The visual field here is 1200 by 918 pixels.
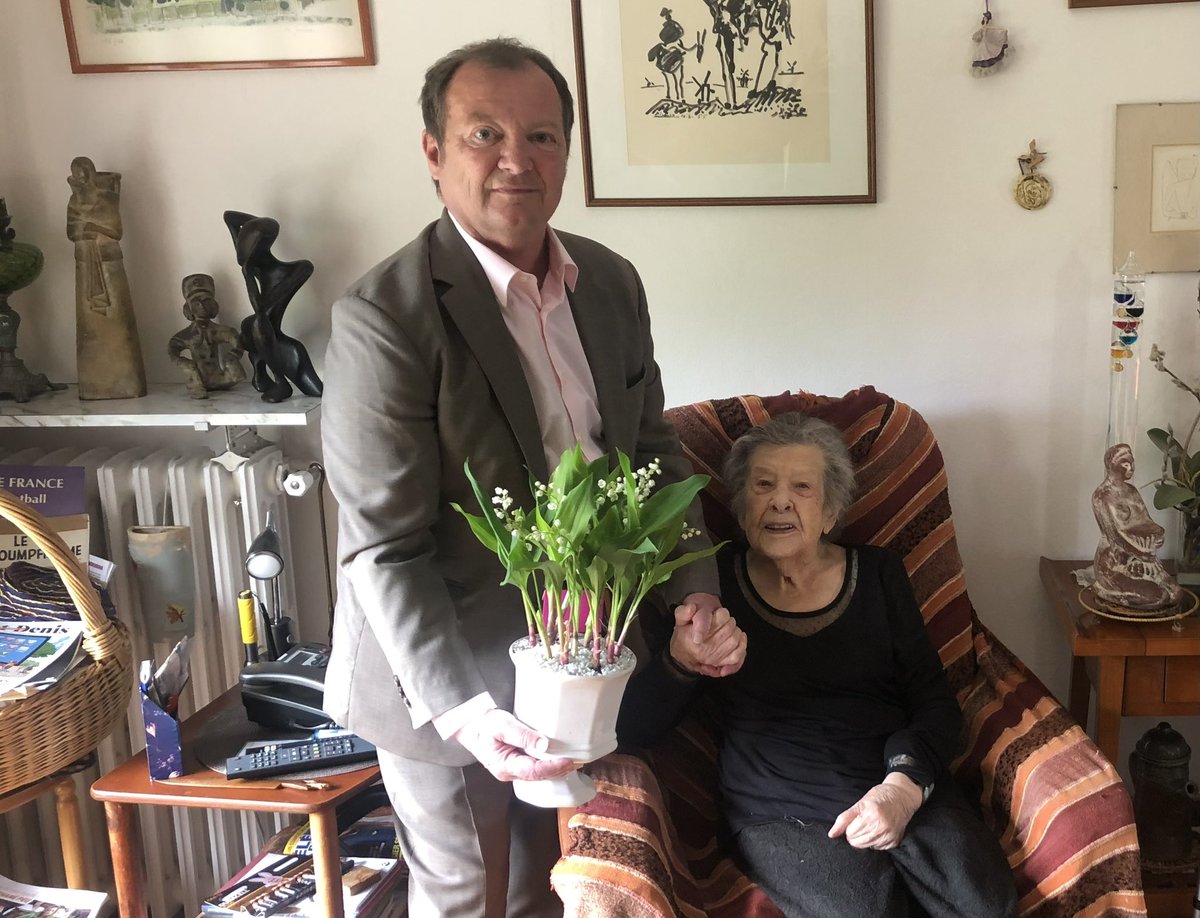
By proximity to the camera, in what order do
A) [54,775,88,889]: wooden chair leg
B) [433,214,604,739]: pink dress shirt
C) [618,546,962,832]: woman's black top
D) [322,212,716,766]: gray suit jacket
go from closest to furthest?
[322,212,716,766]: gray suit jacket, [433,214,604,739]: pink dress shirt, [618,546,962,832]: woman's black top, [54,775,88,889]: wooden chair leg

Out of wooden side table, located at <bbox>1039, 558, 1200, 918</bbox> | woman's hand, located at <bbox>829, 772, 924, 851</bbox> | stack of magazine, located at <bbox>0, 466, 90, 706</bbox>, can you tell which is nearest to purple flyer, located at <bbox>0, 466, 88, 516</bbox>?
stack of magazine, located at <bbox>0, 466, 90, 706</bbox>

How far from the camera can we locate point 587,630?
4.16ft

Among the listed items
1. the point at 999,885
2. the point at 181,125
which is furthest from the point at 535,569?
the point at 181,125

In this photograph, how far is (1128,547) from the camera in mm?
1873

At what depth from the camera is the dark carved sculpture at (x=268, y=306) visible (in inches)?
79.7

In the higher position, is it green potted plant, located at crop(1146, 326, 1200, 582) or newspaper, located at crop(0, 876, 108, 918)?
green potted plant, located at crop(1146, 326, 1200, 582)

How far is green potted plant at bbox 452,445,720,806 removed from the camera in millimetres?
1217

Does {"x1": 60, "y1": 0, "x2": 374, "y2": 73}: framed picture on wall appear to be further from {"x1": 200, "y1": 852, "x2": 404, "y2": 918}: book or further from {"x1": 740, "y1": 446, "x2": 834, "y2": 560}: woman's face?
{"x1": 200, "y1": 852, "x2": 404, "y2": 918}: book

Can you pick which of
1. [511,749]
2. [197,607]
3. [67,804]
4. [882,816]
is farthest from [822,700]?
[67,804]

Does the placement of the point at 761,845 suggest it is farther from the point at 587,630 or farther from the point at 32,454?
the point at 32,454

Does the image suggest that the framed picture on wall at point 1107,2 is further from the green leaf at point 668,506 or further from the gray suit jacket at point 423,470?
the green leaf at point 668,506

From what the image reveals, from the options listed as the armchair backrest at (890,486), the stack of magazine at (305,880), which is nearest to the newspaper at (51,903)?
the stack of magazine at (305,880)

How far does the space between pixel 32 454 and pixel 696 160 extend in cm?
146

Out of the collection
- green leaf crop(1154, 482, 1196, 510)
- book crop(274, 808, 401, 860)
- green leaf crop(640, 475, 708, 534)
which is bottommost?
book crop(274, 808, 401, 860)
